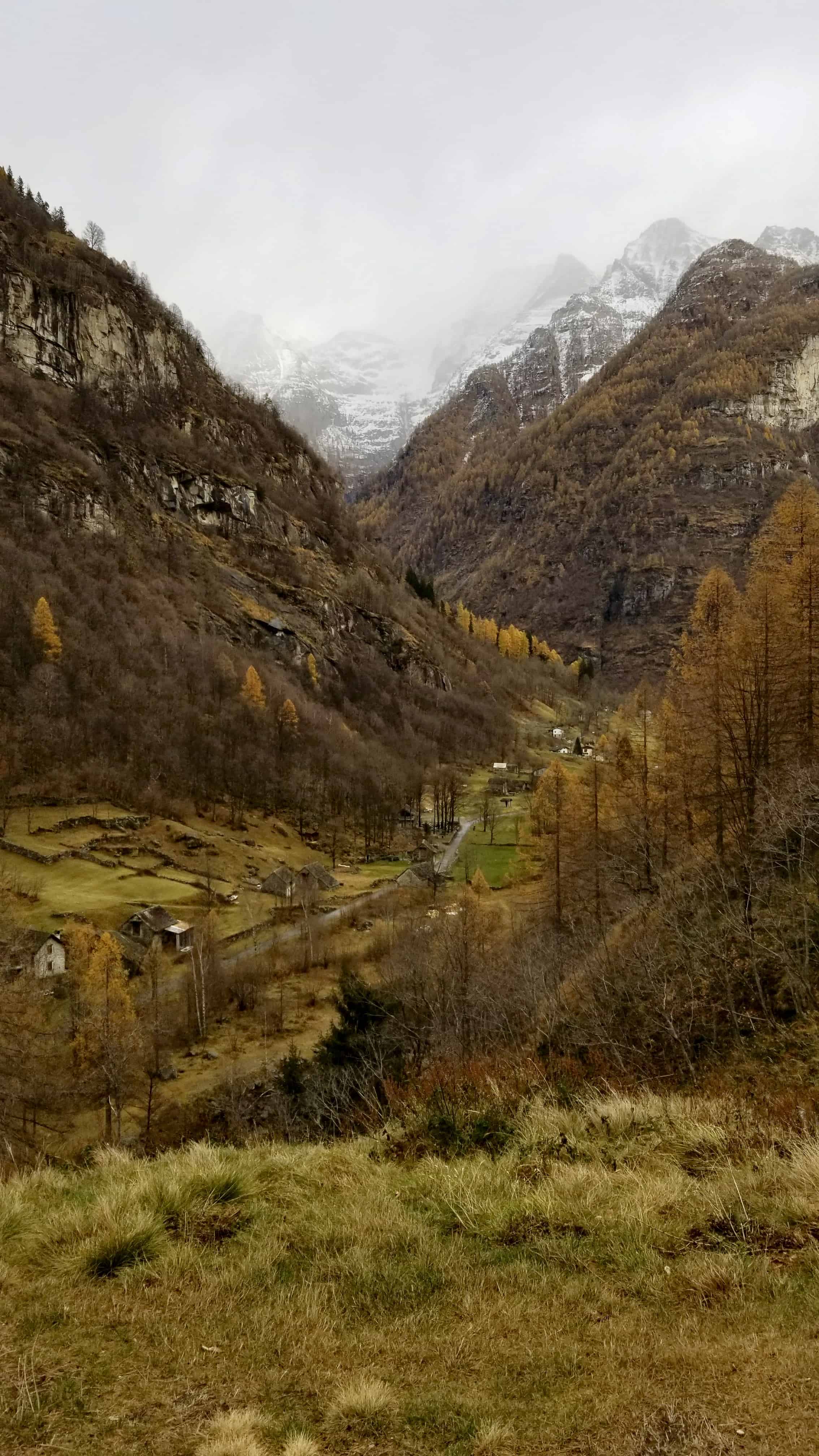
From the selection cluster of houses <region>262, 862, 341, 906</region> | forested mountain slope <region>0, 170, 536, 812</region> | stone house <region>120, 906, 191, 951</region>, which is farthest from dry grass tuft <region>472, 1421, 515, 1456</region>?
forested mountain slope <region>0, 170, 536, 812</region>

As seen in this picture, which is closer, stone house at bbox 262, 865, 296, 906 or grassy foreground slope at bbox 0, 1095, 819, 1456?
grassy foreground slope at bbox 0, 1095, 819, 1456

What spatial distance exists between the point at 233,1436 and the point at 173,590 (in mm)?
98909

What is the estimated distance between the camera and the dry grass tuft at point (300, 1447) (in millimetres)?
3631

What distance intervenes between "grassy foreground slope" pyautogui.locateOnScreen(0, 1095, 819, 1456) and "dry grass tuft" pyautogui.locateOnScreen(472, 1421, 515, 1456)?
12mm

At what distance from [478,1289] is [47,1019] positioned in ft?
130

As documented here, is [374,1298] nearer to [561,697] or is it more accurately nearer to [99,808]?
[99,808]

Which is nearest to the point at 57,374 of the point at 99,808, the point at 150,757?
the point at 150,757

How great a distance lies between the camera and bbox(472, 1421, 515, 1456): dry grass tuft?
371 centimetres

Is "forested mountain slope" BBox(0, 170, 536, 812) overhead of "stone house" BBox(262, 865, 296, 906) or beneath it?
overhead

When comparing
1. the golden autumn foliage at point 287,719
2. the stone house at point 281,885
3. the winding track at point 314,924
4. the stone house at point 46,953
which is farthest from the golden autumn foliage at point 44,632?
the winding track at point 314,924

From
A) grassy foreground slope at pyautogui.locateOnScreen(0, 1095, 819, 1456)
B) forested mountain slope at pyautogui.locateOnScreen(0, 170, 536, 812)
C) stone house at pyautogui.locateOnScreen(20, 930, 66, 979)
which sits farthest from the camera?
forested mountain slope at pyautogui.locateOnScreen(0, 170, 536, 812)

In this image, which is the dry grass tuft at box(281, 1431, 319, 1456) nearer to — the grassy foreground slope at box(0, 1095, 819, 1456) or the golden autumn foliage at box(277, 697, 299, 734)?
the grassy foreground slope at box(0, 1095, 819, 1456)

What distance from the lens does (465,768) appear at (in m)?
110

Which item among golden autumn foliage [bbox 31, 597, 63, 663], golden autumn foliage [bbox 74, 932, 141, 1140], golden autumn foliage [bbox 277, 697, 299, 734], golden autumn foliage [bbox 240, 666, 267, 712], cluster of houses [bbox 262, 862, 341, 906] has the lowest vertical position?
golden autumn foliage [bbox 74, 932, 141, 1140]
